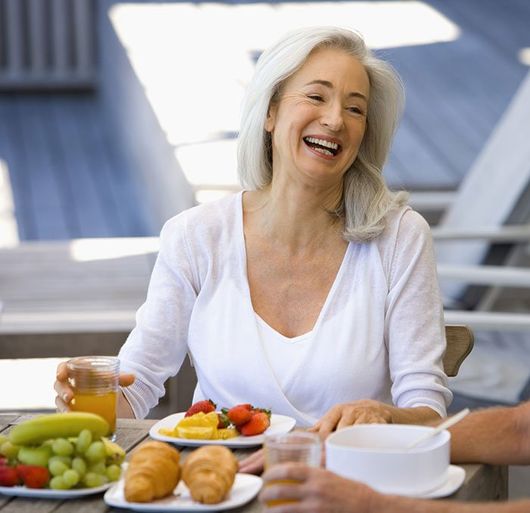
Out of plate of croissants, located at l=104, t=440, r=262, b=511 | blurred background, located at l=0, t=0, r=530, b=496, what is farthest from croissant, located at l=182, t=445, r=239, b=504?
blurred background, located at l=0, t=0, r=530, b=496

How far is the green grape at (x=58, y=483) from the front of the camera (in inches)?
64.6

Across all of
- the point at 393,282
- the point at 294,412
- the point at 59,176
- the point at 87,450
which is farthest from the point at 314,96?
the point at 59,176

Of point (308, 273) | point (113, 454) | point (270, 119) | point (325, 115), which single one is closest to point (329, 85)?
point (325, 115)

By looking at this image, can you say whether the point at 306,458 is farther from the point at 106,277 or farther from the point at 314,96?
the point at 106,277

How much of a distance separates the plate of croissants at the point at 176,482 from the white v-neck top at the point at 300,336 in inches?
23.0

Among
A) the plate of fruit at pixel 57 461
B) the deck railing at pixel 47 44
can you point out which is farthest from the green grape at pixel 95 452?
the deck railing at pixel 47 44

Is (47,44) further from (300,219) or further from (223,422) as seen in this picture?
(223,422)

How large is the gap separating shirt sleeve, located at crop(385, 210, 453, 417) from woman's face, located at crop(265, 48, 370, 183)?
7.2 inches

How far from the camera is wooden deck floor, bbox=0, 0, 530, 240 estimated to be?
20.4 ft

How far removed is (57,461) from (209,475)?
211 millimetres

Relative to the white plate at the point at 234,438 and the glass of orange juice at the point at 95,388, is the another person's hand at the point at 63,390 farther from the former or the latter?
the white plate at the point at 234,438

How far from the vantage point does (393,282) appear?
2262 millimetres

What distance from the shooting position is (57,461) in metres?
Answer: 1.65

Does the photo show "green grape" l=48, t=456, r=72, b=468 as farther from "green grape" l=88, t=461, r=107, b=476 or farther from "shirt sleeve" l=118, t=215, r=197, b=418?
"shirt sleeve" l=118, t=215, r=197, b=418
